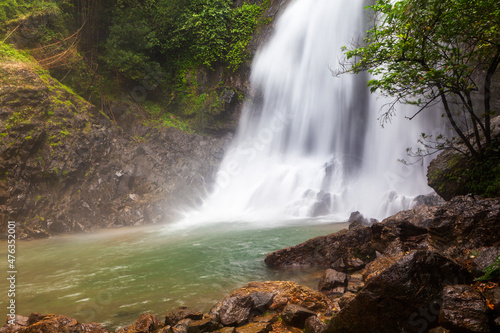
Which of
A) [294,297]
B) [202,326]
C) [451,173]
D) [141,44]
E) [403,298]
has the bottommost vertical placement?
[202,326]

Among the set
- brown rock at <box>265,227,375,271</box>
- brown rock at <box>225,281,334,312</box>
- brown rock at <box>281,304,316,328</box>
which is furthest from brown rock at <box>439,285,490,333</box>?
brown rock at <box>265,227,375,271</box>

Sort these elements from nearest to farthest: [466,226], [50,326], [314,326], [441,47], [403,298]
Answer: [403,298]
[314,326]
[50,326]
[466,226]
[441,47]

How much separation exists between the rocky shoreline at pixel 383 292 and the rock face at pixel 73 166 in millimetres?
9211

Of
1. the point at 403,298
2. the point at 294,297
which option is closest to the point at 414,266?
the point at 403,298

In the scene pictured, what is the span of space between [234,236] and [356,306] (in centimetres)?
791

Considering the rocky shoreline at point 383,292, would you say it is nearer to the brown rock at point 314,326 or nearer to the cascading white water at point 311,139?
the brown rock at point 314,326

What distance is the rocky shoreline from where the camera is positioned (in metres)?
2.74

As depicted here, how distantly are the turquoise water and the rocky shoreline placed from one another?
0.73 meters

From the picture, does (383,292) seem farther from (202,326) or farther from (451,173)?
(451,173)

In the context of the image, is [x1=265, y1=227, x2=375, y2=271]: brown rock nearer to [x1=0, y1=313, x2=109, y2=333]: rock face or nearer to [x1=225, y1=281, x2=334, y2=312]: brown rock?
[x1=225, y1=281, x2=334, y2=312]: brown rock

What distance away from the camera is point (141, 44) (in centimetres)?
1672

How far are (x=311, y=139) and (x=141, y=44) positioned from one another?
1299 cm

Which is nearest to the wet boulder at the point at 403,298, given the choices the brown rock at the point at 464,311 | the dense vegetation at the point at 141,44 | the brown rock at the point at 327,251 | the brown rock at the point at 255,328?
the brown rock at the point at 464,311

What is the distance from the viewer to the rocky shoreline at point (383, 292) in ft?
8.98
